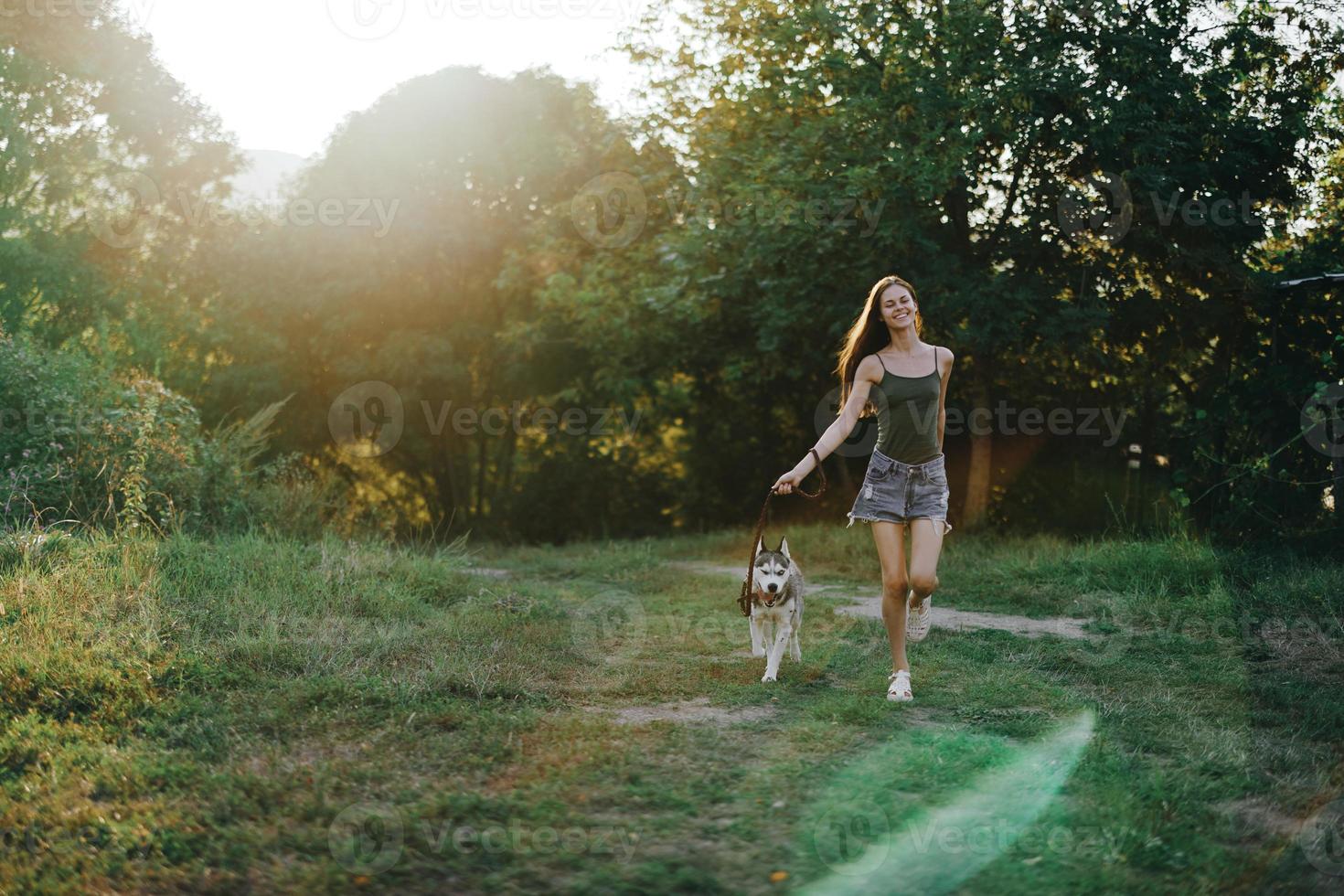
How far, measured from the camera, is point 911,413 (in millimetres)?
5730

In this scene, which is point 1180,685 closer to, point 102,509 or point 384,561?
point 384,561

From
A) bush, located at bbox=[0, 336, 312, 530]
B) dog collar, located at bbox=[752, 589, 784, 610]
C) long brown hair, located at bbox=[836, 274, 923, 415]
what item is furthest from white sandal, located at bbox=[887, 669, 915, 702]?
bush, located at bbox=[0, 336, 312, 530]

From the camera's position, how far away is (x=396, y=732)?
4.91 metres

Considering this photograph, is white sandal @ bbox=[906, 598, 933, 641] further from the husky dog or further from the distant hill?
the distant hill

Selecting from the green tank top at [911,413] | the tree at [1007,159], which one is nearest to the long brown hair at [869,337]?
the green tank top at [911,413]

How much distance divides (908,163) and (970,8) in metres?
1.92

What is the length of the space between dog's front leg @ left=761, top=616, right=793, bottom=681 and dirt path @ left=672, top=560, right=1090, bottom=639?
2135 millimetres

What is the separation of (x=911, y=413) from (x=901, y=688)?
158 cm

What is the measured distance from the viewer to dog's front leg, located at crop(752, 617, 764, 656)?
679 cm

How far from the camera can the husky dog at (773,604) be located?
6.49 m

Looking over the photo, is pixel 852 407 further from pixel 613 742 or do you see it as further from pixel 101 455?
pixel 101 455

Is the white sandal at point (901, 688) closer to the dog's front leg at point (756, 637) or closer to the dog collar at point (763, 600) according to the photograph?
the dog collar at point (763, 600)

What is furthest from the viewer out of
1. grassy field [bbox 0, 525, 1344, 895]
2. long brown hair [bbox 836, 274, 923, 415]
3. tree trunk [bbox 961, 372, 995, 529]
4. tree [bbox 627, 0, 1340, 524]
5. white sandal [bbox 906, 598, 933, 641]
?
tree trunk [bbox 961, 372, 995, 529]

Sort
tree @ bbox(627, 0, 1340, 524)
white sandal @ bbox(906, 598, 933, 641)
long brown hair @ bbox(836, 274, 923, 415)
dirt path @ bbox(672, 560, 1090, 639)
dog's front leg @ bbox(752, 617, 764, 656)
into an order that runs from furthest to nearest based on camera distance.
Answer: tree @ bbox(627, 0, 1340, 524) → dirt path @ bbox(672, 560, 1090, 639) → dog's front leg @ bbox(752, 617, 764, 656) → white sandal @ bbox(906, 598, 933, 641) → long brown hair @ bbox(836, 274, 923, 415)
